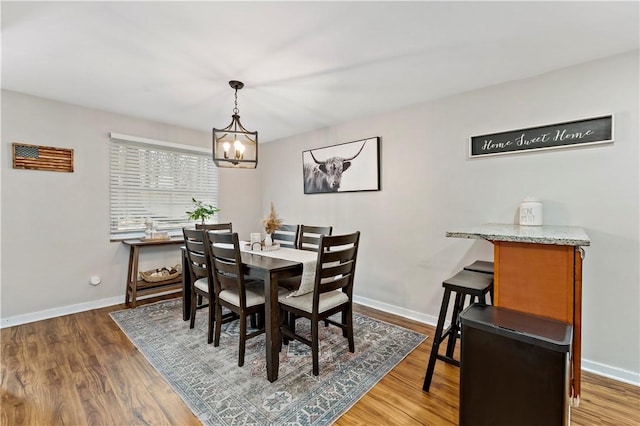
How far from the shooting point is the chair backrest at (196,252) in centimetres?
237

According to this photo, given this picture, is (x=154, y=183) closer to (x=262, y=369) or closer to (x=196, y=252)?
(x=196, y=252)

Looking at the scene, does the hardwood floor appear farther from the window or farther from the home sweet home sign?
the home sweet home sign

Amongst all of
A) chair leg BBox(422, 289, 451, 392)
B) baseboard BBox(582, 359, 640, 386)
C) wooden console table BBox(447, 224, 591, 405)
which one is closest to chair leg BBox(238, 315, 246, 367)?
chair leg BBox(422, 289, 451, 392)

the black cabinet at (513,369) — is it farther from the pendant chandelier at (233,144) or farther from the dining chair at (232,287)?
the pendant chandelier at (233,144)

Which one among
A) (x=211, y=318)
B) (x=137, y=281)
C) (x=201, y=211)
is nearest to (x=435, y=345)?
(x=211, y=318)

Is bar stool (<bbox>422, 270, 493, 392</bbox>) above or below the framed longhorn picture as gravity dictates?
below

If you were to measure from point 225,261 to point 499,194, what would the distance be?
7.82 ft

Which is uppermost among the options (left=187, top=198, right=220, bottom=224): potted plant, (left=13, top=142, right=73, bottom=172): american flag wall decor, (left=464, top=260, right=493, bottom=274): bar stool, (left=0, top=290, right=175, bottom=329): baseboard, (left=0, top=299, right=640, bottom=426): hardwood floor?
(left=13, top=142, right=73, bottom=172): american flag wall decor

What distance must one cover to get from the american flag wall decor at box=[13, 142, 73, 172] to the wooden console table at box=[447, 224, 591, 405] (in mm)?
3801

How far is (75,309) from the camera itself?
10.4 feet

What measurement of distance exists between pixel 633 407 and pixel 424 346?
1239 mm

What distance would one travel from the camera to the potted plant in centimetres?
369

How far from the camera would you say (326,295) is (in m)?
2.25

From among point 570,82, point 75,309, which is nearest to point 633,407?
point 570,82
